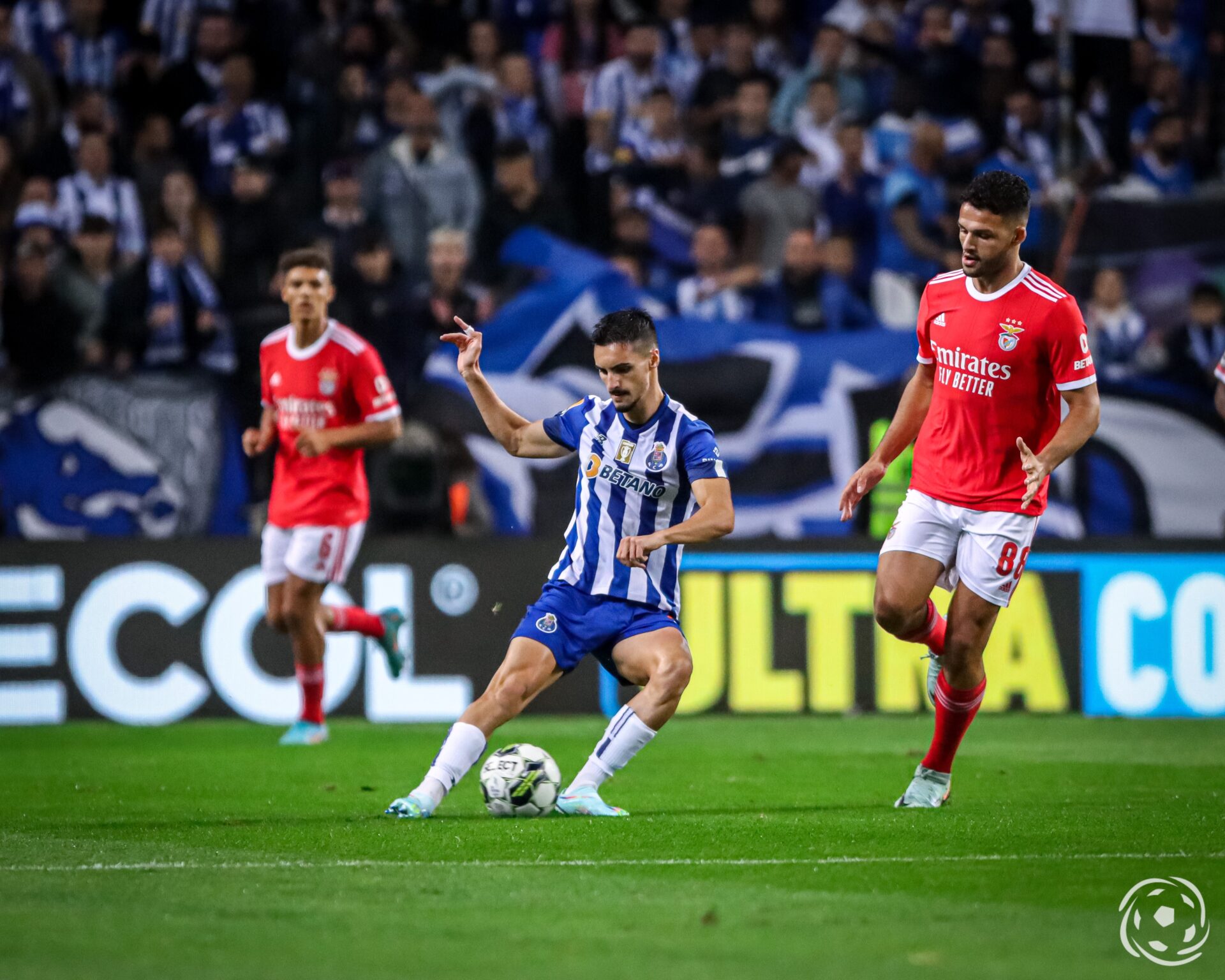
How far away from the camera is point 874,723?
11562 mm

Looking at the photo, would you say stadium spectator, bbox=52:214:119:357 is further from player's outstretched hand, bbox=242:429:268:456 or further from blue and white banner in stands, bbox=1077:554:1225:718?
blue and white banner in stands, bbox=1077:554:1225:718

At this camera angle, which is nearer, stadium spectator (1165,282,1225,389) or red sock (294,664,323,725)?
red sock (294,664,323,725)

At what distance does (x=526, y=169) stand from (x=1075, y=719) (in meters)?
5.78

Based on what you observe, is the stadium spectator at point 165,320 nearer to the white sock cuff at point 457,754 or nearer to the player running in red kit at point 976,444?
the white sock cuff at point 457,754

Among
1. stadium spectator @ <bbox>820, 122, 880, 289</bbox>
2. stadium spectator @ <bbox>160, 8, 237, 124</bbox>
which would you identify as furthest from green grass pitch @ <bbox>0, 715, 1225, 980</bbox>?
stadium spectator @ <bbox>160, 8, 237, 124</bbox>

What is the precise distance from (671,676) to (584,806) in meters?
0.58

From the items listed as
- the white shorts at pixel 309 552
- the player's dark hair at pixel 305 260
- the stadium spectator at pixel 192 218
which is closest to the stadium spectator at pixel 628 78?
the stadium spectator at pixel 192 218

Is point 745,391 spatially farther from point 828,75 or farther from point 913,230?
point 828,75

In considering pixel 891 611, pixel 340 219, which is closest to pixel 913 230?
pixel 340 219

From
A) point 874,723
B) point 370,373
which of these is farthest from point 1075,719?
point 370,373

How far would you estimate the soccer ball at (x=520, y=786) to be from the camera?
672cm

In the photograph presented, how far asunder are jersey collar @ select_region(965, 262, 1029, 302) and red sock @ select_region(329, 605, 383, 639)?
475 cm

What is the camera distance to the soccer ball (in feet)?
22.1

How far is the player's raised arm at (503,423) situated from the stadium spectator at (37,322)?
632cm
